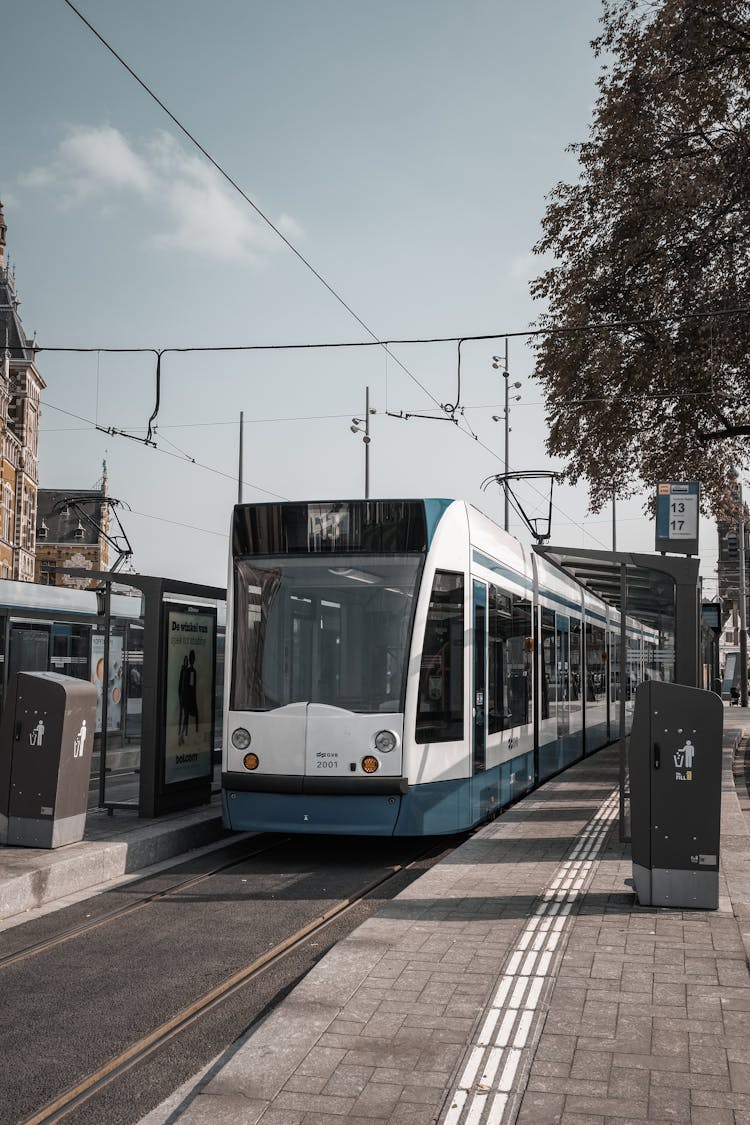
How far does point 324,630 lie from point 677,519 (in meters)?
3.66

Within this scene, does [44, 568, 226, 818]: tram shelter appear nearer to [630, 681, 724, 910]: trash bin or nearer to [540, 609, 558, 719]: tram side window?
[540, 609, 558, 719]: tram side window

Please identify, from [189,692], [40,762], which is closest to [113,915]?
[40,762]

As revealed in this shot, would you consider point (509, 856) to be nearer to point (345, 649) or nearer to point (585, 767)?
point (345, 649)

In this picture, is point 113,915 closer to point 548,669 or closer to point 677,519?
point 677,519

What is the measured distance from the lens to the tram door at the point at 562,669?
651 inches

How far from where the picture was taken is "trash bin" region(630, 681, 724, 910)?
A: 7449 mm

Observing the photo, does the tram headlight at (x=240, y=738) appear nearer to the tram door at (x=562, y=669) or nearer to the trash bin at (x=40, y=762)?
the trash bin at (x=40, y=762)

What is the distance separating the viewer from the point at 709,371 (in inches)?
816

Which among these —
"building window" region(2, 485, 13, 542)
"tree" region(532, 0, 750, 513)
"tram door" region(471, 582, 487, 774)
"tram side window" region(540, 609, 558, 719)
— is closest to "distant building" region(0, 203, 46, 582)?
"building window" region(2, 485, 13, 542)

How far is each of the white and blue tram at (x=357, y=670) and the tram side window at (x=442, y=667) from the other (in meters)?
0.02

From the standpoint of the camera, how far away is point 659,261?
20797mm

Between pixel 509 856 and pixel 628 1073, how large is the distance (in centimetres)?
514

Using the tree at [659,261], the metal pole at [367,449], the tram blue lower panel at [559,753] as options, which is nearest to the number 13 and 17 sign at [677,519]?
the tram blue lower panel at [559,753]

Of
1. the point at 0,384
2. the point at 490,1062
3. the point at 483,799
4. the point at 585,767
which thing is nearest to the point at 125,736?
the point at 585,767
